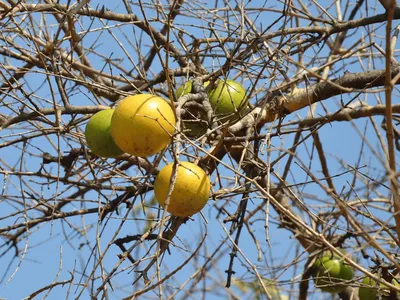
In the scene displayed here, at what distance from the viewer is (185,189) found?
85.8 inches

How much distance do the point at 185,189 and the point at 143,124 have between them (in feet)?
0.77

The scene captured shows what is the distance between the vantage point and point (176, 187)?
7.14ft

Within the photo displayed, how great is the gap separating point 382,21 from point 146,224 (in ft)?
6.50

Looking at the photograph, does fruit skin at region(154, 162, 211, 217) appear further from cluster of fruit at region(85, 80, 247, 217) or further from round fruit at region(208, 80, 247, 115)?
round fruit at region(208, 80, 247, 115)

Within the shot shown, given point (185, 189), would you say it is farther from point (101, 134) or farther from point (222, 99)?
point (222, 99)

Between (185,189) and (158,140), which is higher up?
(158,140)

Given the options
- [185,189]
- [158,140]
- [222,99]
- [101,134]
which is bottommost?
[185,189]

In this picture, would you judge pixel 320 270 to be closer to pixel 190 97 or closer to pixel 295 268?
pixel 295 268

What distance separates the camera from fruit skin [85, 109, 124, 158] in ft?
8.09

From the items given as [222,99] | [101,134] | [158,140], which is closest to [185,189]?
[158,140]

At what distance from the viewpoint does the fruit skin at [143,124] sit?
213 centimetres

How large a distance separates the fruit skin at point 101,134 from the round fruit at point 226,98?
1.59 feet

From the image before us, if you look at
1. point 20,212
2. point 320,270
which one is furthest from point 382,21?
point 20,212

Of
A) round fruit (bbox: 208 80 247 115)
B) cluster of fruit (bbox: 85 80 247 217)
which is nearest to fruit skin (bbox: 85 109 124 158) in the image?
cluster of fruit (bbox: 85 80 247 217)
